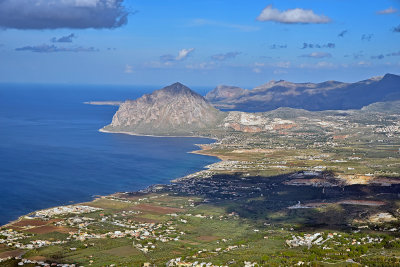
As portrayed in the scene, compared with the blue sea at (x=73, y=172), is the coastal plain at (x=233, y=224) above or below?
below

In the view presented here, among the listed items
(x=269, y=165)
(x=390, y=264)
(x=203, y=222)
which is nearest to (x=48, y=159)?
(x=269, y=165)

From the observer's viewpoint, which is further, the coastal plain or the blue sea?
the blue sea

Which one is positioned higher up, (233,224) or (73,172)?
(73,172)

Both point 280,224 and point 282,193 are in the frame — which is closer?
point 280,224

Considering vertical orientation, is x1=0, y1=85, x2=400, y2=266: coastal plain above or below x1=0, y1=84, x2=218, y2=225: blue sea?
below

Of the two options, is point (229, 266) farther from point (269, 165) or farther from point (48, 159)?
point (48, 159)

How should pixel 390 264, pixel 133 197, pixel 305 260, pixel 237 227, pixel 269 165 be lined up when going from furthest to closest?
pixel 269 165 → pixel 133 197 → pixel 237 227 → pixel 305 260 → pixel 390 264

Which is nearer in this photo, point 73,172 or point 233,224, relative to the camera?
point 233,224

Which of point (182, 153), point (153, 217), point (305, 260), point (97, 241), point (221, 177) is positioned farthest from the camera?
point (182, 153)

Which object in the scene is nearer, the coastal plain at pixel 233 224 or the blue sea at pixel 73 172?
the coastal plain at pixel 233 224

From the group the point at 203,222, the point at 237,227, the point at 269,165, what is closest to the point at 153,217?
the point at 203,222
